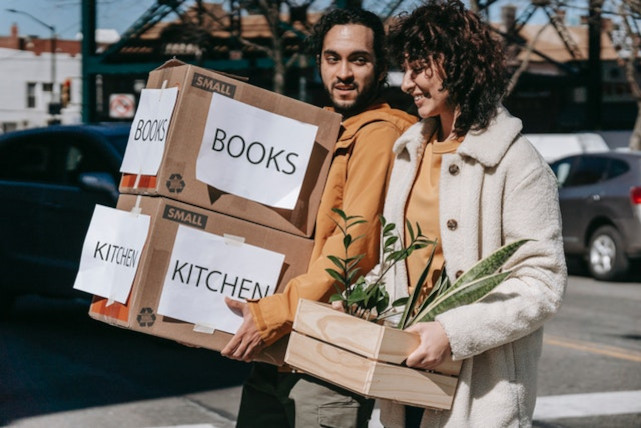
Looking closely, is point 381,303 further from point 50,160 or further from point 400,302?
point 50,160

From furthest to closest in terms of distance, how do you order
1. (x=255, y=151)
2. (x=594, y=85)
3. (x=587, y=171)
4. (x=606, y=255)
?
(x=594, y=85) → (x=587, y=171) → (x=606, y=255) → (x=255, y=151)

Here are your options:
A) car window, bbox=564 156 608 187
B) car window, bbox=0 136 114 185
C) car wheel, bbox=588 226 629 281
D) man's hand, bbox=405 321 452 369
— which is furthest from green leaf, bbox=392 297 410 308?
car window, bbox=564 156 608 187

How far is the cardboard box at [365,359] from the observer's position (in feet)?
8.32

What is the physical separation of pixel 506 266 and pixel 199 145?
0.92 metres

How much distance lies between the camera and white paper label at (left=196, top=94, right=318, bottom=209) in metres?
3.05

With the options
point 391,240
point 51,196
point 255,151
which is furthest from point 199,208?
point 51,196

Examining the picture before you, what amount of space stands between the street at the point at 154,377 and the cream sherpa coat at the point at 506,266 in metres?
3.58

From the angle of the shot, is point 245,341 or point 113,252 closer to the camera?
point 245,341

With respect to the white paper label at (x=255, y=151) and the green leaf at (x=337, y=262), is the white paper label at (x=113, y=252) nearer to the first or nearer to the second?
the white paper label at (x=255, y=151)

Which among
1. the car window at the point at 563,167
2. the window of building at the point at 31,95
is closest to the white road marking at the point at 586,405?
the car window at the point at 563,167

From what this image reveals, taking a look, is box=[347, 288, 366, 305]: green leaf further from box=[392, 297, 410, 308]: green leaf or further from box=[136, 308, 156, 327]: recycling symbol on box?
box=[136, 308, 156, 327]: recycling symbol on box

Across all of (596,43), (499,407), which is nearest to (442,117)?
(499,407)

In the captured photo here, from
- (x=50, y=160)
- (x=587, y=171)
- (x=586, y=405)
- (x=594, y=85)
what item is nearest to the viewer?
(x=586, y=405)

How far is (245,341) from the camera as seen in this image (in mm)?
2965
